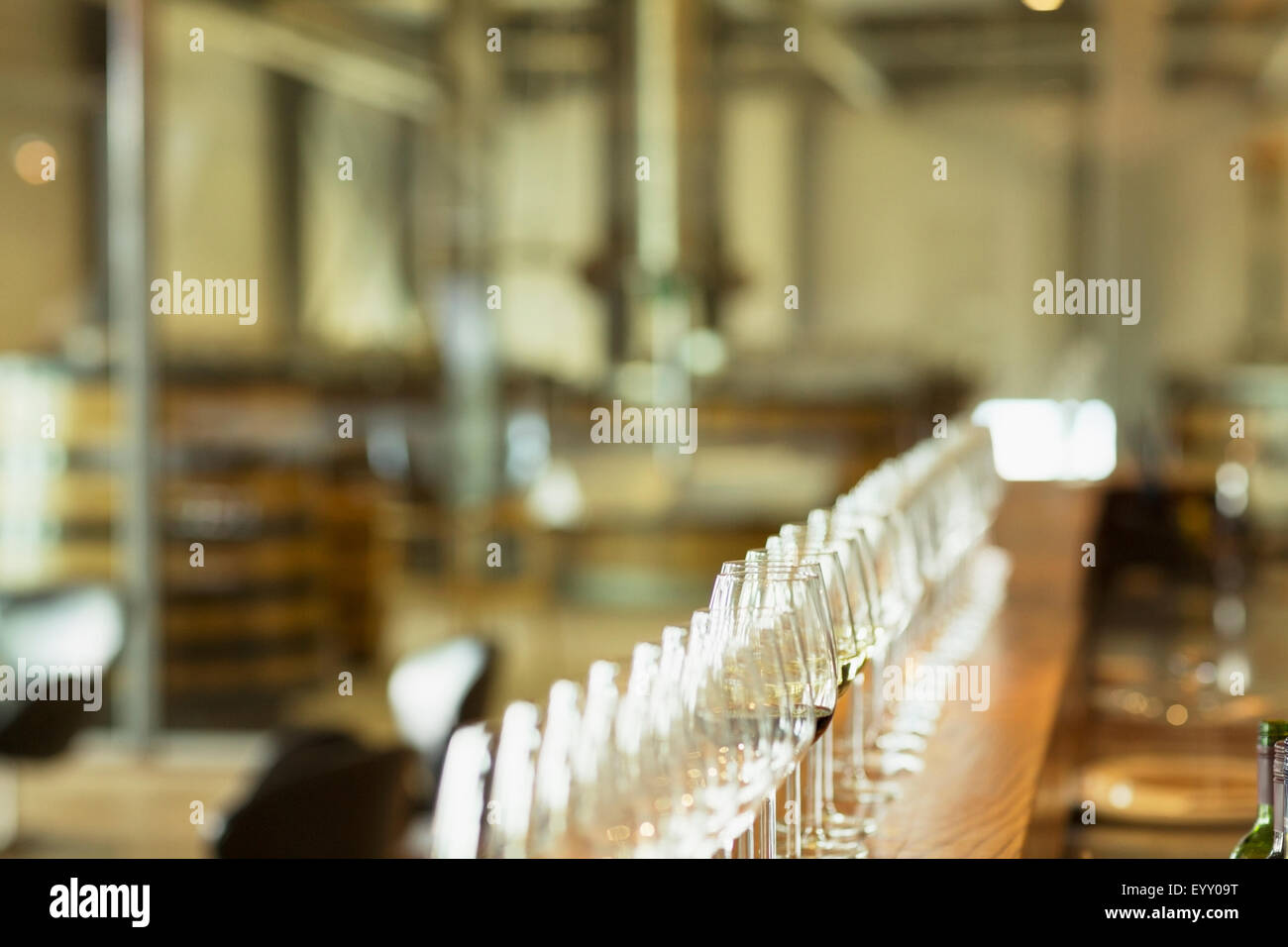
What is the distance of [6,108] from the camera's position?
5910 millimetres

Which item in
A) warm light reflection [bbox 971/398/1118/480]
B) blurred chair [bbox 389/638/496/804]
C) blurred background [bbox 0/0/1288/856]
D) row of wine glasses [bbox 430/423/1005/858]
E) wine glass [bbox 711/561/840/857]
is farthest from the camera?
warm light reflection [bbox 971/398/1118/480]

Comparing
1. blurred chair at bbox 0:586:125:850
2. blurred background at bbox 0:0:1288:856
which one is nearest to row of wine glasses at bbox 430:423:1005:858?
blurred chair at bbox 0:586:125:850

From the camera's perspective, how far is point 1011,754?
5.36 feet

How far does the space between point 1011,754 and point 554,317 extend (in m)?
4.97

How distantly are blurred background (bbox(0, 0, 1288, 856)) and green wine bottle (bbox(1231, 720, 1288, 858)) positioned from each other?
11.2ft

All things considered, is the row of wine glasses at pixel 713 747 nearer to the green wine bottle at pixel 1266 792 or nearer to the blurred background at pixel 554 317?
the green wine bottle at pixel 1266 792

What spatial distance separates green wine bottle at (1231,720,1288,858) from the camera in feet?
3.52

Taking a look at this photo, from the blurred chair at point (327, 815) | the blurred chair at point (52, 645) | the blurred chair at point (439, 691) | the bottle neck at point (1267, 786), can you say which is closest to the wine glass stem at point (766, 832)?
the bottle neck at point (1267, 786)

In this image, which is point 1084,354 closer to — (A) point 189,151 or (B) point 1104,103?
(B) point 1104,103

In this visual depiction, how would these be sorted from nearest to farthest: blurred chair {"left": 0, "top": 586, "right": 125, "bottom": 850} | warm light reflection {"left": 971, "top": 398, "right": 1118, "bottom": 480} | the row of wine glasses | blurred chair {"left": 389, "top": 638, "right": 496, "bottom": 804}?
the row of wine glasses
blurred chair {"left": 389, "top": 638, "right": 496, "bottom": 804}
blurred chair {"left": 0, "top": 586, "right": 125, "bottom": 850}
warm light reflection {"left": 971, "top": 398, "right": 1118, "bottom": 480}

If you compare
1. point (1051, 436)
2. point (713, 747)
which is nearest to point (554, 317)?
point (1051, 436)

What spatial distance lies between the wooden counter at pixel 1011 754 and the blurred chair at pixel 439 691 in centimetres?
101

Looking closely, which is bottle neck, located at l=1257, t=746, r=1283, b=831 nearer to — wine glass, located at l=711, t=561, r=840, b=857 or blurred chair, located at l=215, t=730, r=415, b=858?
wine glass, located at l=711, t=561, r=840, b=857
